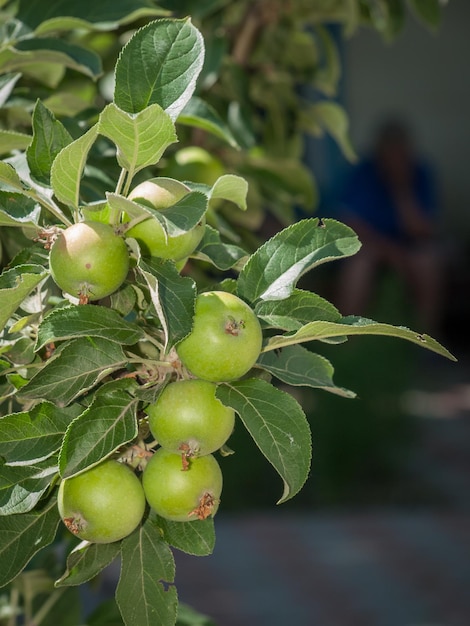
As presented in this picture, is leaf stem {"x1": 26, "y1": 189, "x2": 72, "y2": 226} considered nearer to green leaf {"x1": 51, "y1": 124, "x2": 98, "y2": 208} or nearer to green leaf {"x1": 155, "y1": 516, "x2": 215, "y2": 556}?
green leaf {"x1": 51, "y1": 124, "x2": 98, "y2": 208}

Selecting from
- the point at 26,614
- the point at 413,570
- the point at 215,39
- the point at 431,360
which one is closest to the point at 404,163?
the point at 431,360

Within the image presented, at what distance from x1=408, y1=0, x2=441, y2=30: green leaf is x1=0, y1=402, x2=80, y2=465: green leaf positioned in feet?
3.40

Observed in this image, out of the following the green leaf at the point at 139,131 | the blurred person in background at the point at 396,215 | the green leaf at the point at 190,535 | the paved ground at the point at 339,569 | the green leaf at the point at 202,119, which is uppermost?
the green leaf at the point at 139,131

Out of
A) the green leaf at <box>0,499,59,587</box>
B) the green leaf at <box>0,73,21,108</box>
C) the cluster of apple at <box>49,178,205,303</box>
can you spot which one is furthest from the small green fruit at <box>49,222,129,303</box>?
the green leaf at <box>0,73,21,108</box>

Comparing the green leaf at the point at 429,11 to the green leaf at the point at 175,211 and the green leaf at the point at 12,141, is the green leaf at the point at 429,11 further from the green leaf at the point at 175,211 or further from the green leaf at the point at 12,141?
the green leaf at the point at 175,211

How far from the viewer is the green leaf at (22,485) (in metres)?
0.76

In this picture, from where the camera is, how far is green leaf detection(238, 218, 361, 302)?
762mm

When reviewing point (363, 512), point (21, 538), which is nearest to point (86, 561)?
point (21, 538)

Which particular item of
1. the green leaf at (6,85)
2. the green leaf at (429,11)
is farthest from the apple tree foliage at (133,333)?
the green leaf at (429,11)

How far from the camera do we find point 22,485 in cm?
77

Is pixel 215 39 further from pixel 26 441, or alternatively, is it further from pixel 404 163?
pixel 404 163

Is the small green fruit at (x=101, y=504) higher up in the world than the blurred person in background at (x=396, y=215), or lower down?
higher up

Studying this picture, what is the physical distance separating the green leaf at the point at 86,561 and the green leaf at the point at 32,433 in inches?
4.0

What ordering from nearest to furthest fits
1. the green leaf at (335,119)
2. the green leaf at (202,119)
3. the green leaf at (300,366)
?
1. the green leaf at (300,366)
2. the green leaf at (202,119)
3. the green leaf at (335,119)
